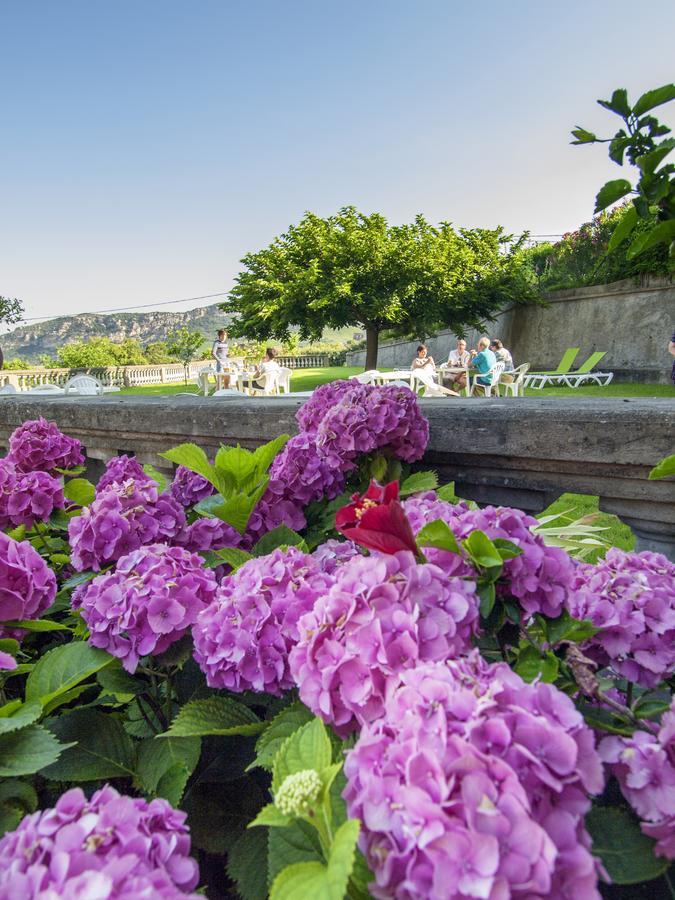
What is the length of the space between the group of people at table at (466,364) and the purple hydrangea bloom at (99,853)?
1404 cm

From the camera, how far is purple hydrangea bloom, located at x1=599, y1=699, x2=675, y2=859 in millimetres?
539

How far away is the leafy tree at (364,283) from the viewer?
2495cm

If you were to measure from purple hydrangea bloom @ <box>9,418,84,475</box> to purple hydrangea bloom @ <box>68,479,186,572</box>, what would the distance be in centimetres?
79

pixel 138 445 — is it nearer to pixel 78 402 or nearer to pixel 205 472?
pixel 78 402

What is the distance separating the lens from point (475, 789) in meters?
0.43

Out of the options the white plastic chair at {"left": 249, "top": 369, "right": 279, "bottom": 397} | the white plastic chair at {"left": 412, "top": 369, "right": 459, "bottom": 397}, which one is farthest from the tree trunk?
the white plastic chair at {"left": 412, "top": 369, "right": 459, "bottom": 397}

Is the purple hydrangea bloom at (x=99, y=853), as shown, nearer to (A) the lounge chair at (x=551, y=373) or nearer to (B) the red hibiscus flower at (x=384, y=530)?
(B) the red hibiscus flower at (x=384, y=530)

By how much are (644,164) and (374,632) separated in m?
0.69

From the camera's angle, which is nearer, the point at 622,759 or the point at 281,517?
the point at 622,759

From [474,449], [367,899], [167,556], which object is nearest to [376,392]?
[474,449]

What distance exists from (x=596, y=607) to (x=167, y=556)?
67 centimetres

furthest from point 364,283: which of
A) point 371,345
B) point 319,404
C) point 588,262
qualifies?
point 319,404

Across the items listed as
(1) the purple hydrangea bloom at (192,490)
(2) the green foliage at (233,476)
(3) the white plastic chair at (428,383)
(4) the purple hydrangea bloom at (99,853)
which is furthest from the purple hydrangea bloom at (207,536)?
(3) the white plastic chair at (428,383)

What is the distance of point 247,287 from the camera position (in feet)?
85.5
